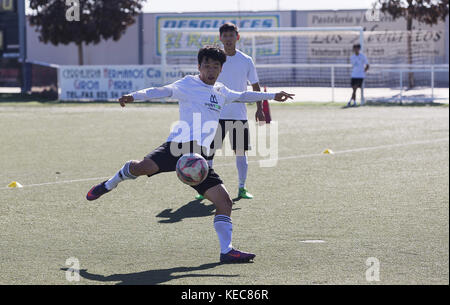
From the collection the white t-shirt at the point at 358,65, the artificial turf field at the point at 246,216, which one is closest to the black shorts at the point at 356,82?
the white t-shirt at the point at 358,65

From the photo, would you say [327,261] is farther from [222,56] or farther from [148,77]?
[148,77]

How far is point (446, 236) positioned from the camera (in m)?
8.04

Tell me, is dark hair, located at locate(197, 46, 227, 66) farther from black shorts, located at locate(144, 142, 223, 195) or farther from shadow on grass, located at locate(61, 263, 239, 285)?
shadow on grass, located at locate(61, 263, 239, 285)

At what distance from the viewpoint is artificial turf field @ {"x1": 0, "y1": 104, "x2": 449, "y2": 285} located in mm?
6799

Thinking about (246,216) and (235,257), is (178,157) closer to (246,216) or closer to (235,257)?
(235,257)

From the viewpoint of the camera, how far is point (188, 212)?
31.6 feet

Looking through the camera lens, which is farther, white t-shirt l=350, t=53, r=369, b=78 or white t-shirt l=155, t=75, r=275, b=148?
white t-shirt l=350, t=53, r=369, b=78

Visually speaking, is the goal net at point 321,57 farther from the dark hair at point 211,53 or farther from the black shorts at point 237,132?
the dark hair at point 211,53

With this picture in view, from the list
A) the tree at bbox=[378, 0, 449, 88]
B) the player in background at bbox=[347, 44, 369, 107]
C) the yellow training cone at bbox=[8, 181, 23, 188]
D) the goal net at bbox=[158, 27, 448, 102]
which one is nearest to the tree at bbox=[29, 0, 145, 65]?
the goal net at bbox=[158, 27, 448, 102]

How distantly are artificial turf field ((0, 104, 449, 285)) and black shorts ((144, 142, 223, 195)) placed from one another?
24.0 inches

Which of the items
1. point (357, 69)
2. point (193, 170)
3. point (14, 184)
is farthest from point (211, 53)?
point (357, 69)

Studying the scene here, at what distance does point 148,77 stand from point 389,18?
20.8 metres

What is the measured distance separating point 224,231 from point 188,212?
234cm
